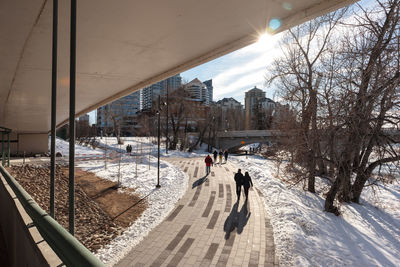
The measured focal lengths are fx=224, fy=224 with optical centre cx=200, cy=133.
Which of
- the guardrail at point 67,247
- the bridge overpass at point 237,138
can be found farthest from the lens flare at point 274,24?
the bridge overpass at point 237,138

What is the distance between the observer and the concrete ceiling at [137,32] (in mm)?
3129

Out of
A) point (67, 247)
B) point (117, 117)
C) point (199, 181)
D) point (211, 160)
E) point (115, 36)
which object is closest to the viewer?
point (67, 247)

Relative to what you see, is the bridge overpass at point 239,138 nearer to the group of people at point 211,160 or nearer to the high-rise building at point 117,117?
the group of people at point 211,160

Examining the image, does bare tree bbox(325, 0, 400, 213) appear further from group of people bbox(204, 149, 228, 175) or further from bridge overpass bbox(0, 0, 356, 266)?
group of people bbox(204, 149, 228, 175)

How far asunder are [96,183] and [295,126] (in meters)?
12.0

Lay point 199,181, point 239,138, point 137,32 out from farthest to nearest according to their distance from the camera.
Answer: point 239,138 → point 199,181 → point 137,32

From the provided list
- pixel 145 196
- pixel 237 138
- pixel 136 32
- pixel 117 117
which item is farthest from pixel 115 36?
pixel 117 117

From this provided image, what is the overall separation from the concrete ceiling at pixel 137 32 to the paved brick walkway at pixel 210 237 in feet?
16.1

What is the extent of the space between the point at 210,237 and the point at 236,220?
1687 mm

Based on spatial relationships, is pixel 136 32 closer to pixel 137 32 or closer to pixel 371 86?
pixel 137 32

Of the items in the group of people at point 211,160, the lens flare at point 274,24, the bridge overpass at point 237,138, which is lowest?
the group of people at point 211,160

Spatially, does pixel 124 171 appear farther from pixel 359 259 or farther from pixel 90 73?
pixel 359 259

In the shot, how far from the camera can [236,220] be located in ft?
27.4

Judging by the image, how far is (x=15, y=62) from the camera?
5.14 m
